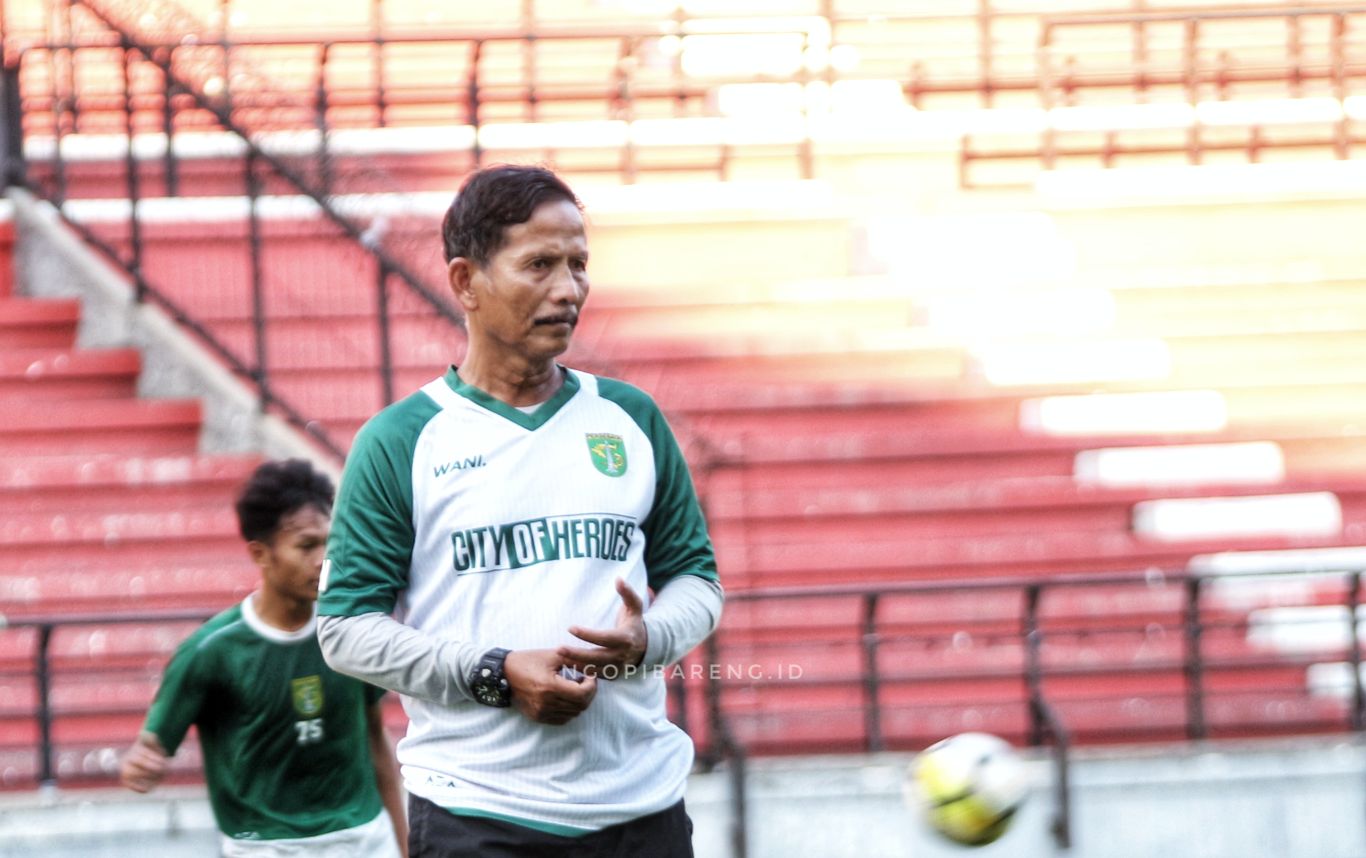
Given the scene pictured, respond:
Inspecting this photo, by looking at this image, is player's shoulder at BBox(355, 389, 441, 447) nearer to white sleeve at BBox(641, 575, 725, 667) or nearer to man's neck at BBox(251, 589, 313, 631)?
white sleeve at BBox(641, 575, 725, 667)

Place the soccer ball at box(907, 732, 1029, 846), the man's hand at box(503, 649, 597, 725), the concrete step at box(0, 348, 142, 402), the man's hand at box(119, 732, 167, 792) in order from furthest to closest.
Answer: the concrete step at box(0, 348, 142, 402) < the soccer ball at box(907, 732, 1029, 846) < the man's hand at box(119, 732, 167, 792) < the man's hand at box(503, 649, 597, 725)

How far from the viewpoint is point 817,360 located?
427 inches

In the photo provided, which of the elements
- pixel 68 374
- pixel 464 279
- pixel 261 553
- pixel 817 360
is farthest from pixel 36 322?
pixel 464 279

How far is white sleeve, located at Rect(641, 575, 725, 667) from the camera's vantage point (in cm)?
320

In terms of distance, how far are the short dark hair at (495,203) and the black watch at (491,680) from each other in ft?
2.24

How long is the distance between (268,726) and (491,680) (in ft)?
6.06

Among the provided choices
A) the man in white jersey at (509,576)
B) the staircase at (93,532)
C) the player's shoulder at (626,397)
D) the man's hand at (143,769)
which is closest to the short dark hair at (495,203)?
the man in white jersey at (509,576)

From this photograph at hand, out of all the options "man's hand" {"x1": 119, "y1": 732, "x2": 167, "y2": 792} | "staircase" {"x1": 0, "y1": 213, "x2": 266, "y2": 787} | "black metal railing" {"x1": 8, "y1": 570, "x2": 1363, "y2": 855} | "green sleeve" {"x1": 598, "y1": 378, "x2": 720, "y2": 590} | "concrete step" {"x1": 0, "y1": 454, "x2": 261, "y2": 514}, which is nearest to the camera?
"green sleeve" {"x1": 598, "y1": 378, "x2": 720, "y2": 590}

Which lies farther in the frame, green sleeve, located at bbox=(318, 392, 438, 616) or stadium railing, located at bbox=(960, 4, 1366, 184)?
stadium railing, located at bbox=(960, 4, 1366, 184)

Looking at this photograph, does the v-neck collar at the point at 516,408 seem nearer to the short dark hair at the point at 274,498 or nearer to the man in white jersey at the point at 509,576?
the man in white jersey at the point at 509,576

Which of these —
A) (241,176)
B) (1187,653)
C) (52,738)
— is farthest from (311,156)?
(1187,653)

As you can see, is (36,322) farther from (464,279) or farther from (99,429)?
(464,279)

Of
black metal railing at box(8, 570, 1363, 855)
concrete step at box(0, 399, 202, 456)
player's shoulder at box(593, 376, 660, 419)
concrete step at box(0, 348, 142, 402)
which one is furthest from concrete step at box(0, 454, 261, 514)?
player's shoulder at box(593, 376, 660, 419)

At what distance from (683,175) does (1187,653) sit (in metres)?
4.57
